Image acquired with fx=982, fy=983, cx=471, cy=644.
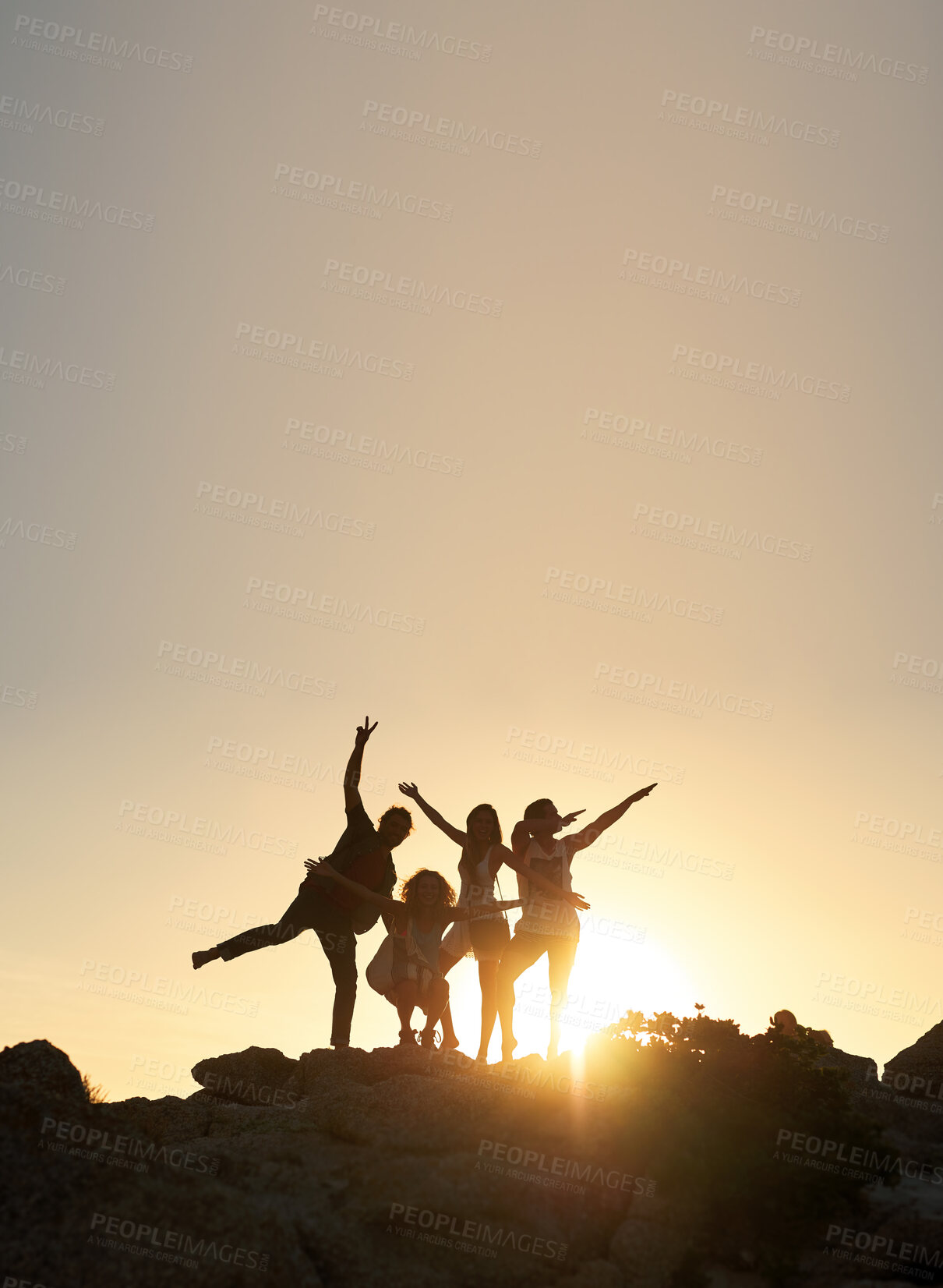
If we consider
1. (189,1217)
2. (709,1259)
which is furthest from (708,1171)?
(189,1217)

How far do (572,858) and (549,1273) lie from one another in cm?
478

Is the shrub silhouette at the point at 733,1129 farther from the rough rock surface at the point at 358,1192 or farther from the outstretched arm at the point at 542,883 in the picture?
the outstretched arm at the point at 542,883

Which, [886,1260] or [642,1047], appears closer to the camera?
[886,1260]

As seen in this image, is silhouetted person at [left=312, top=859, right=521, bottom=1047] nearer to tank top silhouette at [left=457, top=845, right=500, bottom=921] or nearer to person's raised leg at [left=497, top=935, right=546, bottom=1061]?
tank top silhouette at [left=457, top=845, right=500, bottom=921]

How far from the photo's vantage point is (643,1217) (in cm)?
1045

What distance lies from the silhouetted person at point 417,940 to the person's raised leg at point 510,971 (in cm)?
49

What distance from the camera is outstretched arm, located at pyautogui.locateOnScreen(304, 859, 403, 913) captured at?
12773 mm

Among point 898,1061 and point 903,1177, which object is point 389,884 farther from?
point 898,1061

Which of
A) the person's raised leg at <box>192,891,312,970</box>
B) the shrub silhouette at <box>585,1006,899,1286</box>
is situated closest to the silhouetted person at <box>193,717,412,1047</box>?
the person's raised leg at <box>192,891,312,970</box>

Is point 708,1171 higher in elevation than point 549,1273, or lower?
higher

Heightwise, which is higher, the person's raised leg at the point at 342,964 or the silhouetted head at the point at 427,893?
the silhouetted head at the point at 427,893

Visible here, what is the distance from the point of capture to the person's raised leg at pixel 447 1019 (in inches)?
509

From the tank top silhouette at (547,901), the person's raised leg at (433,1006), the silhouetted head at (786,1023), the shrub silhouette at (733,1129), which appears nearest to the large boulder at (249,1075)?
the person's raised leg at (433,1006)

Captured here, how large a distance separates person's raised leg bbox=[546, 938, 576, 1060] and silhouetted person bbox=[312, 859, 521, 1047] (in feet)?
2.53
